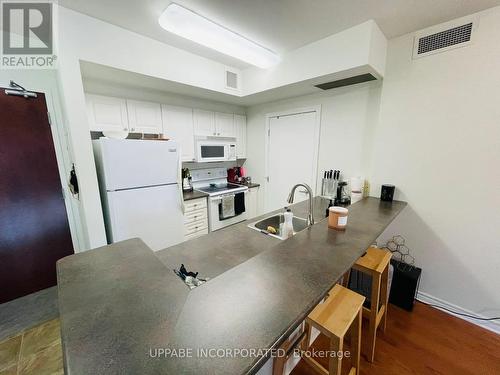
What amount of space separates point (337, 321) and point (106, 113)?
289 cm

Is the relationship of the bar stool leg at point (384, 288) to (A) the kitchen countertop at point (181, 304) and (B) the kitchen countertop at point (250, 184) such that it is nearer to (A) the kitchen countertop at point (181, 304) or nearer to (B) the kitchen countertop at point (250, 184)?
(A) the kitchen countertop at point (181, 304)

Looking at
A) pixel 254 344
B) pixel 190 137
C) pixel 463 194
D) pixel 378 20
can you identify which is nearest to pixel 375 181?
pixel 463 194

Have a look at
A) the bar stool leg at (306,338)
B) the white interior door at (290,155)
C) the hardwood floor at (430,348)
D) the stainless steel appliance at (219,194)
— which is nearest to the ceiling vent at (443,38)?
the white interior door at (290,155)

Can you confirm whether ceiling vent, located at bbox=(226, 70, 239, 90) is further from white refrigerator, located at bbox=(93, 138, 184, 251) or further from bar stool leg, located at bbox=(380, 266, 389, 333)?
bar stool leg, located at bbox=(380, 266, 389, 333)

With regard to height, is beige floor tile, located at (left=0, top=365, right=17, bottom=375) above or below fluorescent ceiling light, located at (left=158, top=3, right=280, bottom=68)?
below

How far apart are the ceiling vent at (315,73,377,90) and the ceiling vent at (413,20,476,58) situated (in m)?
0.39

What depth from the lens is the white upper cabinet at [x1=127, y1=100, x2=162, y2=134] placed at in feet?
7.94

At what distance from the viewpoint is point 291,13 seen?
1.55m

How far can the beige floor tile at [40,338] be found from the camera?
1.56 meters

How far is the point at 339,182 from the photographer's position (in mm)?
2494

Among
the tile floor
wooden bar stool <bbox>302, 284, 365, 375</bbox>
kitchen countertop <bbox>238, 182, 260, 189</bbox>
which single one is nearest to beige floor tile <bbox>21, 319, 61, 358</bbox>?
the tile floor

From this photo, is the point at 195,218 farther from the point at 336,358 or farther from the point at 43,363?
the point at 336,358

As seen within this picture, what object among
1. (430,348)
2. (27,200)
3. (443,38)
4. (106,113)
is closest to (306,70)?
(443,38)

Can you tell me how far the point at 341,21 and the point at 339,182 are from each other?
161 centimetres
